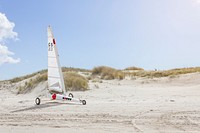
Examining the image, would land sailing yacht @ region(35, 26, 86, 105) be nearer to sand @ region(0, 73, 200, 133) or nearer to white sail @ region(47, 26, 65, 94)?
white sail @ region(47, 26, 65, 94)

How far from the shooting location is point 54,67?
13516mm

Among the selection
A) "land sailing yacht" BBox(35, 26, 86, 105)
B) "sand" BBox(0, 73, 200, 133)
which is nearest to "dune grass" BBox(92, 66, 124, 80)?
"land sailing yacht" BBox(35, 26, 86, 105)

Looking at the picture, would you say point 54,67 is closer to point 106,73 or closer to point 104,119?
point 104,119

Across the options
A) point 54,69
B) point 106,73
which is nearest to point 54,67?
point 54,69

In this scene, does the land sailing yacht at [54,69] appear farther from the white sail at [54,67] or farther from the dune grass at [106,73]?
the dune grass at [106,73]

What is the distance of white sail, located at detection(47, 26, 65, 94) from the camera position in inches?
530

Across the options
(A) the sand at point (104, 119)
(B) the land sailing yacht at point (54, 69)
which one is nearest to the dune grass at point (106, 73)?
(B) the land sailing yacht at point (54, 69)

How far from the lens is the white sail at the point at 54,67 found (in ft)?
44.2

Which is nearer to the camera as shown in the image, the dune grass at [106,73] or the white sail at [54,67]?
the white sail at [54,67]

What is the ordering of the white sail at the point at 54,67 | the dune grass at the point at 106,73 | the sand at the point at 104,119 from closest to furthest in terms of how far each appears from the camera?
1. the sand at the point at 104,119
2. the white sail at the point at 54,67
3. the dune grass at the point at 106,73

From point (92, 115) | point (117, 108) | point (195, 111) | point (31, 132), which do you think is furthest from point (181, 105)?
point (31, 132)

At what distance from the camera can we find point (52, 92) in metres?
13.7

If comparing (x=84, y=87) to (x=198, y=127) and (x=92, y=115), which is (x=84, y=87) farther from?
(x=198, y=127)

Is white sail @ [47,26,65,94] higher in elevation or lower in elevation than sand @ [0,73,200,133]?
higher
